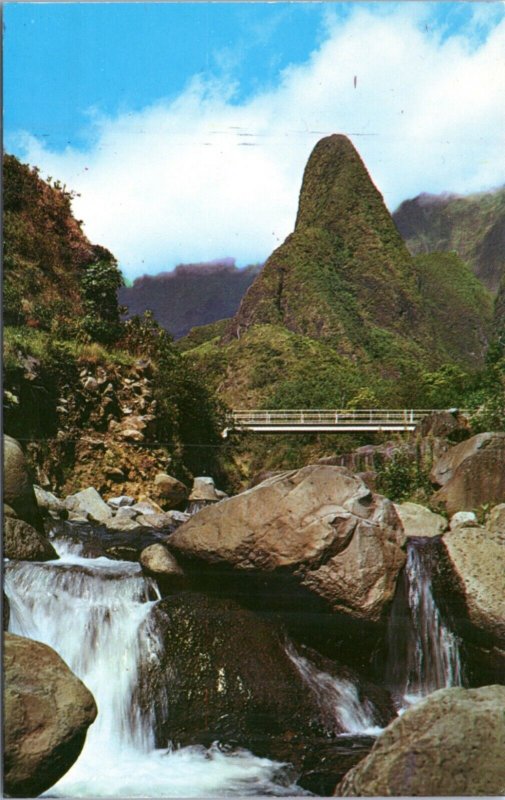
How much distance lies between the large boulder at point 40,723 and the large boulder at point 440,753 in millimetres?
1279

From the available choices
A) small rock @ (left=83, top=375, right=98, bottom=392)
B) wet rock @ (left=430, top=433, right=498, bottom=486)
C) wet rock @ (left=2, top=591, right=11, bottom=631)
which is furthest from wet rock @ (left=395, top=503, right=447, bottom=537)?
wet rock @ (left=2, top=591, right=11, bottom=631)

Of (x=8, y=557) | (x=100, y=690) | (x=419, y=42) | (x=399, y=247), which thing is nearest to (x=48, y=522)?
(x=8, y=557)

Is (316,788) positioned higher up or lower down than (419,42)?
Result: lower down

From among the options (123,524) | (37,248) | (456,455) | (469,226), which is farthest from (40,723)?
(469,226)

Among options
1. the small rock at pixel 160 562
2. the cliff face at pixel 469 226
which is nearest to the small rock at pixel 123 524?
the small rock at pixel 160 562

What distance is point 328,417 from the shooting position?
388 centimetres

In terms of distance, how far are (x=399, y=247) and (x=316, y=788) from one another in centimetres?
278

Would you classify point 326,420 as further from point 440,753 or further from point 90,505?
point 440,753

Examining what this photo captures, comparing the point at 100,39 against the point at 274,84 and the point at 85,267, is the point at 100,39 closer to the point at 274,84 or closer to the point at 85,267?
the point at 274,84

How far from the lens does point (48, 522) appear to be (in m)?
3.77

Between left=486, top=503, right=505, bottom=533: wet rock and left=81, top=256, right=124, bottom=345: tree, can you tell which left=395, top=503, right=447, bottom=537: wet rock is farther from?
left=81, top=256, right=124, bottom=345: tree

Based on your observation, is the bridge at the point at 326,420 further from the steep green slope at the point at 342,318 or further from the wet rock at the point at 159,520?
the wet rock at the point at 159,520

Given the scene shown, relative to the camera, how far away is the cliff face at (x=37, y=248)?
3766mm

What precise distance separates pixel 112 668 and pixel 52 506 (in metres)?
0.87
